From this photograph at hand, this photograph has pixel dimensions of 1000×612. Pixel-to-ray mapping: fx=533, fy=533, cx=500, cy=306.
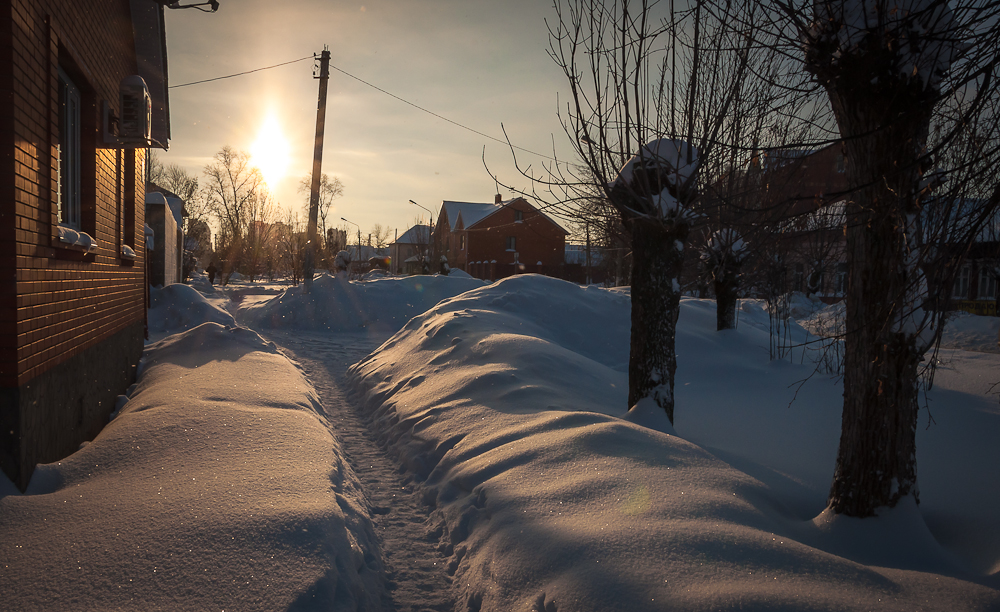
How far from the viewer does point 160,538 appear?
106 inches

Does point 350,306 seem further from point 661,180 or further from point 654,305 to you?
point 661,180

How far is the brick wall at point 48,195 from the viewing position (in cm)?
336

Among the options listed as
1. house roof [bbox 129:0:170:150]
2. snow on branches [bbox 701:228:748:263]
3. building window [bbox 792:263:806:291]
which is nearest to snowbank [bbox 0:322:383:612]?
house roof [bbox 129:0:170:150]

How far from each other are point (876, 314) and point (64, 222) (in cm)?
669

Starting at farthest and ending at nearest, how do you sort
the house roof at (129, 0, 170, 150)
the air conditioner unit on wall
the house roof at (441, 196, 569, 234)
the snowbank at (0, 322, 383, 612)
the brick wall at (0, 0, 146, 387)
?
the house roof at (441, 196, 569, 234), the house roof at (129, 0, 170, 150), the air conditioner unit on wall, the brick wall at (0, 0, 146, 387), the snowbank at (0, 322, 383, 612)

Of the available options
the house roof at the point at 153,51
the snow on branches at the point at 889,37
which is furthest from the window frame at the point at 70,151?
the snow on branches at the point at 889,37

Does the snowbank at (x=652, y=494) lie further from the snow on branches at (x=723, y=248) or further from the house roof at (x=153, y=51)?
the house roof at (x=153, y=51)

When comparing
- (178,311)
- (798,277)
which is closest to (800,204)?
(798,277)

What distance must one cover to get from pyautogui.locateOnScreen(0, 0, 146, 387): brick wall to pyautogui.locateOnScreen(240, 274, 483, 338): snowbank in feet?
30.0

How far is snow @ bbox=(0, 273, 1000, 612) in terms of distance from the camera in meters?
2.49

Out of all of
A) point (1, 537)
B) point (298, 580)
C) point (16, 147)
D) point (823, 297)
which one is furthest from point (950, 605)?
point (823, 297)

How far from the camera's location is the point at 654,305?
18.1ft

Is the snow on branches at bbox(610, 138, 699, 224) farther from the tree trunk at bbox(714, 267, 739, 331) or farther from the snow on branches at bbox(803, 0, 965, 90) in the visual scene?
the tree trunk at bbox(714, 267, 739, 331)

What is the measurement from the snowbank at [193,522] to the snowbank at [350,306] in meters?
10.7
